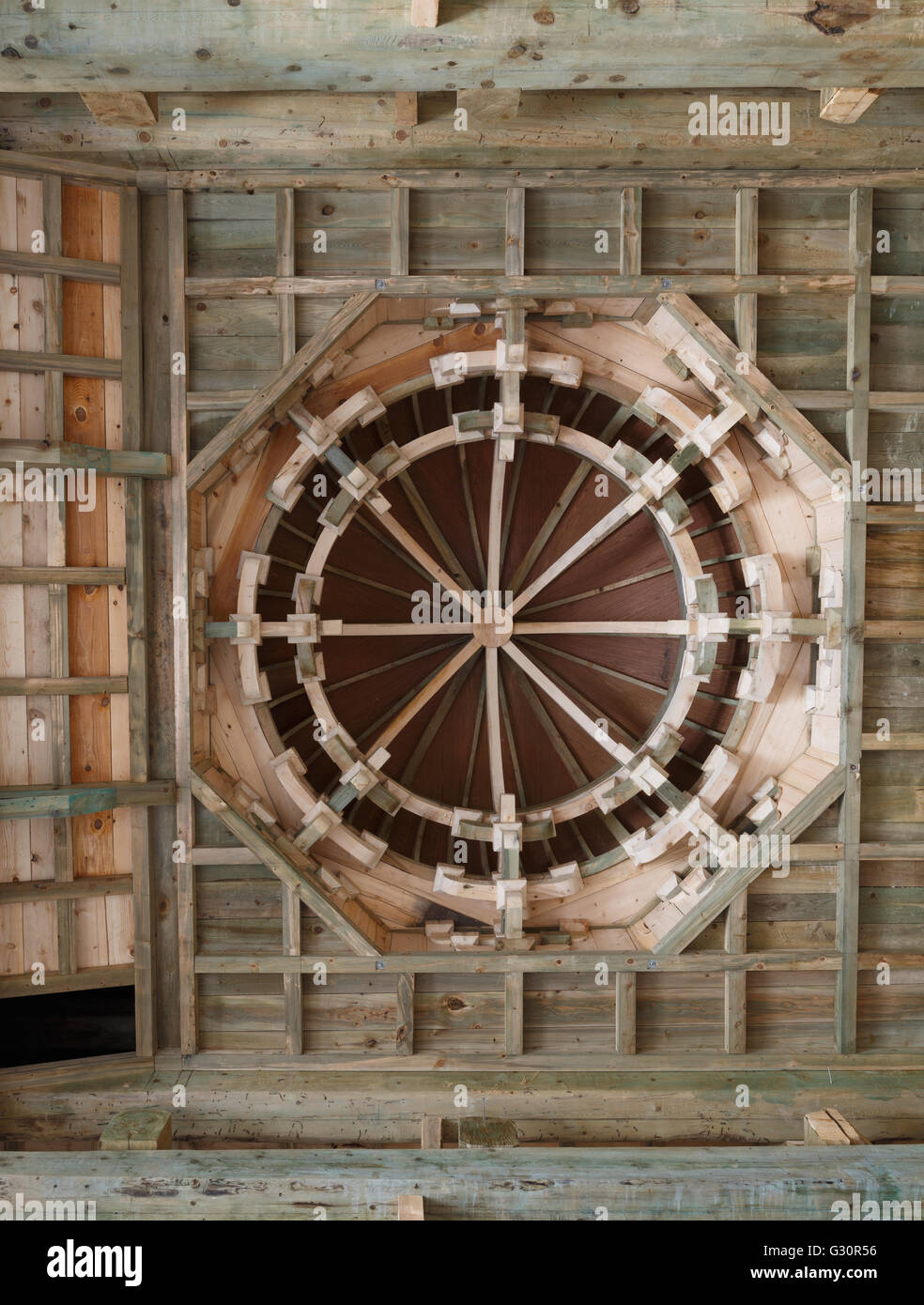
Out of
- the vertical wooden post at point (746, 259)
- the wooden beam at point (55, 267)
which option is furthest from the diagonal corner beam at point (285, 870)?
the vertical wooden post at point (746, 259)

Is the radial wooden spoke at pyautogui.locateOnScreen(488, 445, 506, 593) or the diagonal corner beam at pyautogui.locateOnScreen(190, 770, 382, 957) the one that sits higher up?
the radial wooden spoke at pyautogui.locateOnScreen(488, 445, 506, 593)

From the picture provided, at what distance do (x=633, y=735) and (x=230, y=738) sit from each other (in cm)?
256

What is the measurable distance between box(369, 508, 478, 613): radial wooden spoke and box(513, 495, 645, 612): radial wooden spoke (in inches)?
12.4

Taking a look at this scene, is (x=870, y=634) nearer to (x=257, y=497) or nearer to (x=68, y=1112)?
(x=257, y=497)

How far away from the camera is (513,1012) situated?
4184 millimetres

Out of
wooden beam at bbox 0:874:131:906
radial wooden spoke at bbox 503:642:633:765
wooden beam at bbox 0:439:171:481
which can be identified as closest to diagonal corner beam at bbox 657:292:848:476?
radial wooden spoke at bbox 503:642:633:765

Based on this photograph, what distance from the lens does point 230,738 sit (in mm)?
4281

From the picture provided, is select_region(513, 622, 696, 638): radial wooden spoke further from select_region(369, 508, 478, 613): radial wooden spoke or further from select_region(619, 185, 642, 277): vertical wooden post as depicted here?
select_region(619, 185, 642, 277): vertical wooden post

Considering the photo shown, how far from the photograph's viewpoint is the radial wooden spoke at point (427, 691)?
4.86 metres

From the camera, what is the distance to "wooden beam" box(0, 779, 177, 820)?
384 cm

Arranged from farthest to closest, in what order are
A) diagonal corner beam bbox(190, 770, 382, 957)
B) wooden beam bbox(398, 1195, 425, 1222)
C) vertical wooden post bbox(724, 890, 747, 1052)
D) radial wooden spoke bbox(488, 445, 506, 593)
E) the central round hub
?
the central round hub
radial wooden spoke bbox(488, 445, 506, 593)
vertical wooden post bbox(724, 890, 747, 1052)
diagonal corner beam bbox(190, 770, 382, 957)
wooden beam bbox(398, 1195, 425, 1222)

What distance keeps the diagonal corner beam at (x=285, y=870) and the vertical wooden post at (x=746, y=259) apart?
143 inches

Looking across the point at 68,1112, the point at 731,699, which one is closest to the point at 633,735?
the point at 731,699
